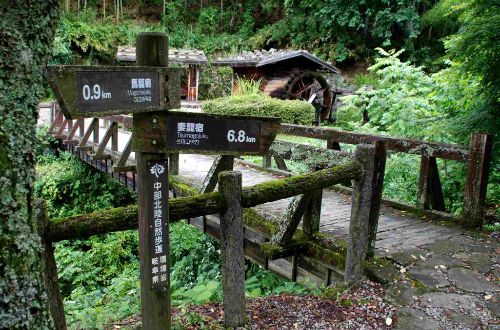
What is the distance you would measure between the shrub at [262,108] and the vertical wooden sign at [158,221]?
1248 centimetres

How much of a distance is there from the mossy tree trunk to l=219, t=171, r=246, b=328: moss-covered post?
1.32 metres

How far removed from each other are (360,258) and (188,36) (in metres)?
29.0

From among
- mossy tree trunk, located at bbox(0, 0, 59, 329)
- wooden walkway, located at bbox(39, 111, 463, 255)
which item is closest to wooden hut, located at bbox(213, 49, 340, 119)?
wooden walkway, located at bbox(39, 111, 463, 255)

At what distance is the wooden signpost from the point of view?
Result: 7.19 feet

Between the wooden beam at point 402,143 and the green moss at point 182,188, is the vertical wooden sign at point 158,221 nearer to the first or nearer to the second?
the wooden beam at point 402,143

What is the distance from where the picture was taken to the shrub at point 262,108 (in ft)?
50.6

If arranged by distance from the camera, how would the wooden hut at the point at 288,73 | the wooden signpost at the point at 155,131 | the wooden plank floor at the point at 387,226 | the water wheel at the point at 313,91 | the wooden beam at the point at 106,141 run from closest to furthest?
the wooden signpost at the point at 155,131 < the wooden plank floor at the point at 387,226 < the wooden beam at the point at 106,141 < the wooden hut at the point at 288,73 < the water wheel at the point at 313,91

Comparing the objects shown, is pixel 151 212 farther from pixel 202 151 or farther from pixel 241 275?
pixel 241 275

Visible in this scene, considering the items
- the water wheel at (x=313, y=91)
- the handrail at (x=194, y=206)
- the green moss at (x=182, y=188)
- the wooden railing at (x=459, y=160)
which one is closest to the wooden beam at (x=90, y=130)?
the green moss at (x=182, y=188)

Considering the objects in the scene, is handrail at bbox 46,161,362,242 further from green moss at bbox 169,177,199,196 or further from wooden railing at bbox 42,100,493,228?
green moss at bbox 169,177,199,196

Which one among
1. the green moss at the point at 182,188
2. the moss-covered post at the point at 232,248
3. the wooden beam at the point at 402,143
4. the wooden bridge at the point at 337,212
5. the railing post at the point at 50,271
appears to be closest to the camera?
the railing post at the point at 50,271

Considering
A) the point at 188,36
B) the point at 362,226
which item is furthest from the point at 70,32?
the point at 362,226

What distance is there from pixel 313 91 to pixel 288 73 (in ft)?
5.96

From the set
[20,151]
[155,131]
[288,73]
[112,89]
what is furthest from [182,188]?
[288,73]
